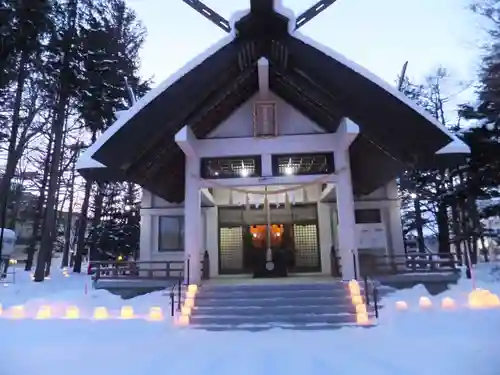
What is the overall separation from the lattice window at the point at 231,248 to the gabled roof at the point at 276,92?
4.26 meters

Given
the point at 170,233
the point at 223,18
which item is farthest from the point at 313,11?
the point at 170,233

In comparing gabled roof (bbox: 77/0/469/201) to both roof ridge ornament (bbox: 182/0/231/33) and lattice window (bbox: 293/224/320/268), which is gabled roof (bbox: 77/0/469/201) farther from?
lattice window (bbox: 293/224/320/268)

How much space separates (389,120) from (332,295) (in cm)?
398

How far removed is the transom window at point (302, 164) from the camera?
9.11 meters

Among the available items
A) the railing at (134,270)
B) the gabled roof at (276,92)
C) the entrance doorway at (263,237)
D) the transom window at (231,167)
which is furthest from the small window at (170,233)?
the transom window at (231,167)

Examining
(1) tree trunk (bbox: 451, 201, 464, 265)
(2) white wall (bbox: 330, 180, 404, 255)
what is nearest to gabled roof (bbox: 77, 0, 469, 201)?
(2) white wall (bbox: 330, 180, 404, 255)

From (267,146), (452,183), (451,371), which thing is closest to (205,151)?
(267,146)

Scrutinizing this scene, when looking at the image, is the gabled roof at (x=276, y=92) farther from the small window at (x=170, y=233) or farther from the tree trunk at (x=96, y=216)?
the tree trunk at (x=96, y=216)

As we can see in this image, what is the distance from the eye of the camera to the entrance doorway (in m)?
12.9

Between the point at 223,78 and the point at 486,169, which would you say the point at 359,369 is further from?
the point at 486,169

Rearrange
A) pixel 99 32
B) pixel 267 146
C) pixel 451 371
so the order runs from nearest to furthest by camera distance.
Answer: pixel 451 371, pixel 267 146, pixel 99 32

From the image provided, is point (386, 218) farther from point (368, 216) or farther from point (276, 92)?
point (276, 92)

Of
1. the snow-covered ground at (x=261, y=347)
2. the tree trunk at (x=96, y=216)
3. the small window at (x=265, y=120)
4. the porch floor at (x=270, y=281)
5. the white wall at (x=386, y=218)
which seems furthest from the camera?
the tree trunk at (x=96, y=216)

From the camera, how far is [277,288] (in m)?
7.81
